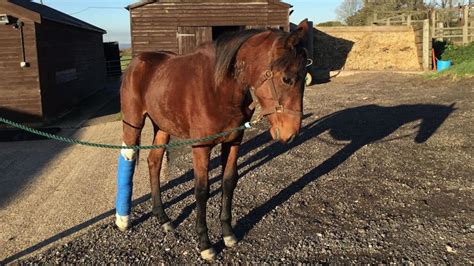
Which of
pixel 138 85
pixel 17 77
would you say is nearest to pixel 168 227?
pixel 138 85

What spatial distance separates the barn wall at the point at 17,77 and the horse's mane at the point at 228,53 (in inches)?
417

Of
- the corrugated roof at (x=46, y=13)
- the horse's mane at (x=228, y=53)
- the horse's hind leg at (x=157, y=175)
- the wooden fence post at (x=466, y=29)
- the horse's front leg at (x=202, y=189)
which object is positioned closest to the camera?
the horse's mane at (x=228, y=53)

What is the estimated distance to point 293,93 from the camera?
313 cm

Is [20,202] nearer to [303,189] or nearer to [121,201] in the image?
[121,201]

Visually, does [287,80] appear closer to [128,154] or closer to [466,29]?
[128,154]

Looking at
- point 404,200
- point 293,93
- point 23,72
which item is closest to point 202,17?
point 23,72

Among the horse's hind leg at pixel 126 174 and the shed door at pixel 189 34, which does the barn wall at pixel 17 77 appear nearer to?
the shed door at pixel 189 34

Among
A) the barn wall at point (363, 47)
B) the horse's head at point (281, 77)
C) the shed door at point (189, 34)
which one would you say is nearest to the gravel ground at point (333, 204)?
the horse's head at point (281, 77)

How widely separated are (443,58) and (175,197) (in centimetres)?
2068

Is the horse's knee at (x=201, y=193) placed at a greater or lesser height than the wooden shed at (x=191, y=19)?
lesser

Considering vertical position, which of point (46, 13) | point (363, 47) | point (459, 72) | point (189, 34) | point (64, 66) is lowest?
point (459, 72)

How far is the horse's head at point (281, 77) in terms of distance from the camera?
3070 millimetres

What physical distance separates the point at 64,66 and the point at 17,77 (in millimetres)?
2976

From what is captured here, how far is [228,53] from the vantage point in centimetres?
340
